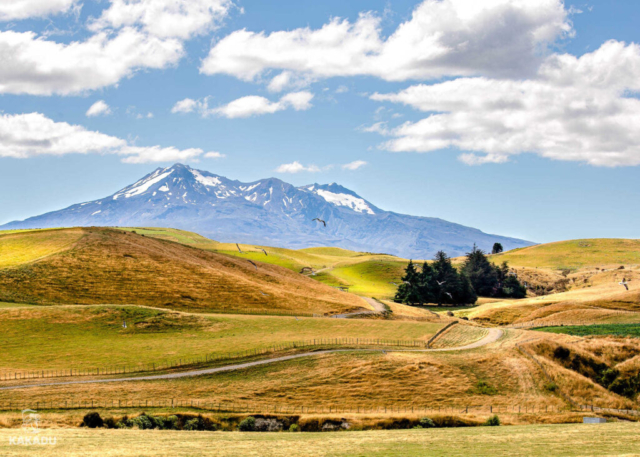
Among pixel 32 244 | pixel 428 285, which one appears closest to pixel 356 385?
pixel 428 285

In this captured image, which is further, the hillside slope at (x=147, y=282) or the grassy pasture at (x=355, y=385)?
the hillside slope at (x=147, y=282)

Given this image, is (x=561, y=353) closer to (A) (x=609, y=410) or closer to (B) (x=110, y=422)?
(A) (x=609, y=410)

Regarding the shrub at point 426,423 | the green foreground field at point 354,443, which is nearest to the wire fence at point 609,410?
the green foreground field at point 354,443

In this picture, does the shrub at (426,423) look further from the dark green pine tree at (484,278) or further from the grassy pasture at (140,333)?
the dark green pine tree at (484,278)

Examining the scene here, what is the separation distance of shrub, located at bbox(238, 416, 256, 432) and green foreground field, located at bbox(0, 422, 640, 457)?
687 cm

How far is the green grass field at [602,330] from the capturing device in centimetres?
8269

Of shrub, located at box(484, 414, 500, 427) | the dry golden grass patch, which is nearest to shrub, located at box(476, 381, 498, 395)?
the dry golden grass patch

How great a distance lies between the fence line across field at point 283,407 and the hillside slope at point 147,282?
50.3 m

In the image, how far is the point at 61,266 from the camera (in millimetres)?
110938

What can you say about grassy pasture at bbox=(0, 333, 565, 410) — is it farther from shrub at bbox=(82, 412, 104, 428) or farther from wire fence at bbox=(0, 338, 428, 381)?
shrub at bbox=(82, 412, 104, 428)

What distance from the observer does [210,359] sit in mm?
67062

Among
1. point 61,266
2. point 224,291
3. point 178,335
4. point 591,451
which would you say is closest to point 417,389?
point 591,451

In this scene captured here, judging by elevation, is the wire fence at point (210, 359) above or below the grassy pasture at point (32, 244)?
below

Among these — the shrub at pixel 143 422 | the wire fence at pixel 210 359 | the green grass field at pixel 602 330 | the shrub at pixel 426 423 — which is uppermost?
the wire fence at pixel 210 359
